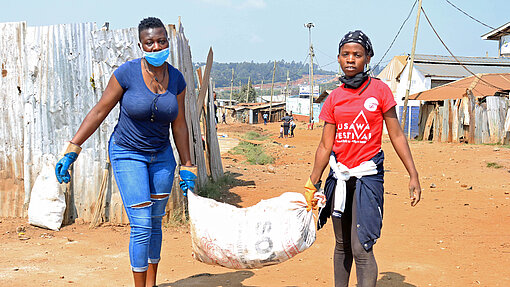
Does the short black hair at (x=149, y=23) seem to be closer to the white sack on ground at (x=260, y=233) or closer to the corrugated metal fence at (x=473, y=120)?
the white sack on ground at (x=260, y=233)

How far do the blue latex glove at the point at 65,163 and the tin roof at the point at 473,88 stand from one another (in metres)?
19.4

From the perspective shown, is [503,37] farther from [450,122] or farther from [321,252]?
[321,252]

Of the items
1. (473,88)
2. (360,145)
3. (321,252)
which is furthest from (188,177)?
(473,88)

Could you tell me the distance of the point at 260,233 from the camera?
313 centimetres

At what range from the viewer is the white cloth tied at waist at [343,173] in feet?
9.88

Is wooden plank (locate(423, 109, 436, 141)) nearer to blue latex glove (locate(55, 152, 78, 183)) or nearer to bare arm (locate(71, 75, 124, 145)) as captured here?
bare arm (locate(71, 75, 124, 145))

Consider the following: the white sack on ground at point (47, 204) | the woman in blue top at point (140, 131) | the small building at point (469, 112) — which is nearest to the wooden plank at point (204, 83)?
the white sack on ground at point (47, 204)

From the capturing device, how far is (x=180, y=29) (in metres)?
6.31

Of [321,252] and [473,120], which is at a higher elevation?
[473,120]

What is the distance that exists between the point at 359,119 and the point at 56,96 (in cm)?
427

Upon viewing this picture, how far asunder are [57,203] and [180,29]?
263cm

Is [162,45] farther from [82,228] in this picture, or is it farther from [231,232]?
[82,228]

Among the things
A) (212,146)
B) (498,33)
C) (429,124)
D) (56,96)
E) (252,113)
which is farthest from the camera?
(252,113)

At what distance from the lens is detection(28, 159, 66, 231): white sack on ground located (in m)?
5.78
